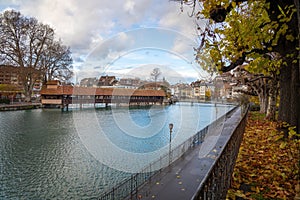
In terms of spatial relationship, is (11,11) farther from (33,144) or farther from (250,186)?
(250,186)

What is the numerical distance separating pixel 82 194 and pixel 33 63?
32.7m

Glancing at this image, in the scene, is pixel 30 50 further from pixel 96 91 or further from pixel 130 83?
pixel 130 83

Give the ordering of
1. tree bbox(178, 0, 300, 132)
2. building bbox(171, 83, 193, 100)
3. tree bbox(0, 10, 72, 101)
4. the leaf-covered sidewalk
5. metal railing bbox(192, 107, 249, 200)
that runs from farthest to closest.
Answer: building bbox(171, 83, 193, 100)
tree bbox(0, 10, 72, 101)
tree bbox(178, 0, 300, 132)
the leaf-covered sidewalk
metal railing bbox(192, 107, 249, 200)

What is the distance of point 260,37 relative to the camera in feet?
14.3

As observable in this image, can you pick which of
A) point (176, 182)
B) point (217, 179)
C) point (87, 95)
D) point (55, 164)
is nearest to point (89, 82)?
point (87, 95)

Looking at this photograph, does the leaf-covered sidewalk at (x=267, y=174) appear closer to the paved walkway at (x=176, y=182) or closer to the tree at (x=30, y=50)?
the paved walkway at (x=176, y=182)

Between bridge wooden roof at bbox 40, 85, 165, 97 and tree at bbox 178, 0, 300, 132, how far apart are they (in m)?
32.7

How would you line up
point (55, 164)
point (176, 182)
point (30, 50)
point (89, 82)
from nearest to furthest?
1. point (176, 182)
2. point (55, 164)
3. point (30, 50)
4. point (89, 82)

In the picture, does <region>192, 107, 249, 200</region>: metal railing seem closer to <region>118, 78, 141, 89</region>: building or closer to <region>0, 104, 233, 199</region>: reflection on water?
<region>0, 104, 233, 199</region>: reflection on water

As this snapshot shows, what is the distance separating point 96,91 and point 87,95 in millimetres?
1775

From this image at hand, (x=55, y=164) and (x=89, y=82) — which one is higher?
(x=89, y=82)

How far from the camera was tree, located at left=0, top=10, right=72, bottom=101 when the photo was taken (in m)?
29.3

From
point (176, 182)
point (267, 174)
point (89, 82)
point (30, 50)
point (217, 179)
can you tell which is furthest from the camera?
point (89, 82)

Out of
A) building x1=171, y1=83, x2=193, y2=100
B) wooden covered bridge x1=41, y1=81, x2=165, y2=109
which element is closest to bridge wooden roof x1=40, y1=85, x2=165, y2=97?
wooden covered bridge x1=41, y1=81, x2=165, y2=109
